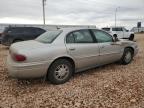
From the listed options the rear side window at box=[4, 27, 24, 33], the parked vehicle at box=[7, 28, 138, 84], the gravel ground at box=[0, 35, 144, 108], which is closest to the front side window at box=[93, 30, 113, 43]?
the parked vehicle at box=[7, 28, 138, 84]

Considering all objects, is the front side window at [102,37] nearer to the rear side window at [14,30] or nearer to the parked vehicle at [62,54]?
the parked vehicle at [62,54]

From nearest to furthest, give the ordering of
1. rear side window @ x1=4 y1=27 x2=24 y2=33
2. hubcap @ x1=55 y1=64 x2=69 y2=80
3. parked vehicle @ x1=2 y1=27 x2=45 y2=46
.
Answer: hubcap @ x1=55 y1=64 x2=69 y2=80
parked vehicle @ x1=2 y1=27 x2=45 y2=46
rear side window @ x1=4 y1=27 x2=24 y2=33

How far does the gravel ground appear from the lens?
3.57 m

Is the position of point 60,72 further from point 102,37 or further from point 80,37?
point 102,37

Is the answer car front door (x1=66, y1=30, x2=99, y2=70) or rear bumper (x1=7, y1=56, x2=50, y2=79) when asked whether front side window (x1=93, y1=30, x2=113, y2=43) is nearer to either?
car front door (x1=66, y1=30, x2=99, y2=70)

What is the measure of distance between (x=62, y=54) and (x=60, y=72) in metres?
0.48

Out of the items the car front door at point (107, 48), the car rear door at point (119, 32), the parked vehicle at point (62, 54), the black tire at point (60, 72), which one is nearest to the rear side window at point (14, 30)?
the parked vehicle at point (62, 54)

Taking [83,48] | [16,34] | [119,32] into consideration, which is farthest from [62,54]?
[119,32]

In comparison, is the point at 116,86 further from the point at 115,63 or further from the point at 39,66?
the point at 115,63

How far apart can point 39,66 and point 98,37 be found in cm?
226

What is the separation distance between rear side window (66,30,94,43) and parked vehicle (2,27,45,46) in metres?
7.96

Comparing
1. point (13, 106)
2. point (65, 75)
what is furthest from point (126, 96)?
point (13, 106)

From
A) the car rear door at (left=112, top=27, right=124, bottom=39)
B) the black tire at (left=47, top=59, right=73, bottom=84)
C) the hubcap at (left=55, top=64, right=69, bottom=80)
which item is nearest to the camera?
the black tire at (left=47, top=59, right=73, bottom=84)

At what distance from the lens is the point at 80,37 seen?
5.11 metres
